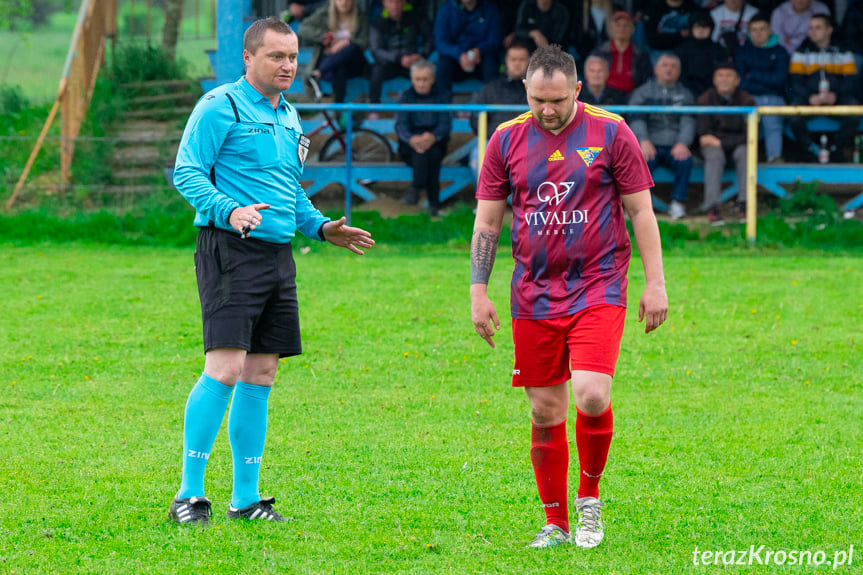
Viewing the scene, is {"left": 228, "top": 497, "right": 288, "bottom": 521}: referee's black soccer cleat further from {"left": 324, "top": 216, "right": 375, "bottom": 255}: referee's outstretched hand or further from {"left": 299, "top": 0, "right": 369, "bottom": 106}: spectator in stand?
{"left": 299, "top": 0, "right": 369, "bottom": 106}: spectator in stand

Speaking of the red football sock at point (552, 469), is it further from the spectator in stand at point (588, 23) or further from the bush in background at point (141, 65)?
the bush in background at point (141, 65)

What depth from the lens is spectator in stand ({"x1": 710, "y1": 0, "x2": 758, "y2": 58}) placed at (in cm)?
1702

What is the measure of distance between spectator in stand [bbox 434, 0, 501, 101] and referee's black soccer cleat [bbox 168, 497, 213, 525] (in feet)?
39.9

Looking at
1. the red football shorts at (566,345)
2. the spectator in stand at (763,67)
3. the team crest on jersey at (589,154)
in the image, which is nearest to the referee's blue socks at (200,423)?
the red football shorts at (566,345)

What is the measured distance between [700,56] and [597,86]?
191 centimetres

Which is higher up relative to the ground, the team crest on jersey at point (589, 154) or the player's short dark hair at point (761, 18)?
the player's short dark hair at point (761, 18)

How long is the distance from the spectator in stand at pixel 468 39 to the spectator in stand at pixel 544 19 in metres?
0.37

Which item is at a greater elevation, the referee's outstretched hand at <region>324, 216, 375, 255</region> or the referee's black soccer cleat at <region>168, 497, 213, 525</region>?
the referee's outstretched hand at <region>324, 216, 375, 255</region>

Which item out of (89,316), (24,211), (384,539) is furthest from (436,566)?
(24,211)

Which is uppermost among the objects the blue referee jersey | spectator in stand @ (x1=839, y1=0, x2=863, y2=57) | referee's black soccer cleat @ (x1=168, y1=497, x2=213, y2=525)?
spectator in stand @ (x1=839, y1=0, x2=863, y2=57)

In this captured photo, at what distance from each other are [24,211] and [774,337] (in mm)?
10236

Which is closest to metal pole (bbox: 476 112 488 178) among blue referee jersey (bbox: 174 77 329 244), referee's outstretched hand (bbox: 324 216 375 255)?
referee's outstretched hand (bbox: 324 216 375 255)

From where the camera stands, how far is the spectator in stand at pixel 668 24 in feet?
55.9

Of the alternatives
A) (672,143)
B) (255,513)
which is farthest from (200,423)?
(672,143)
